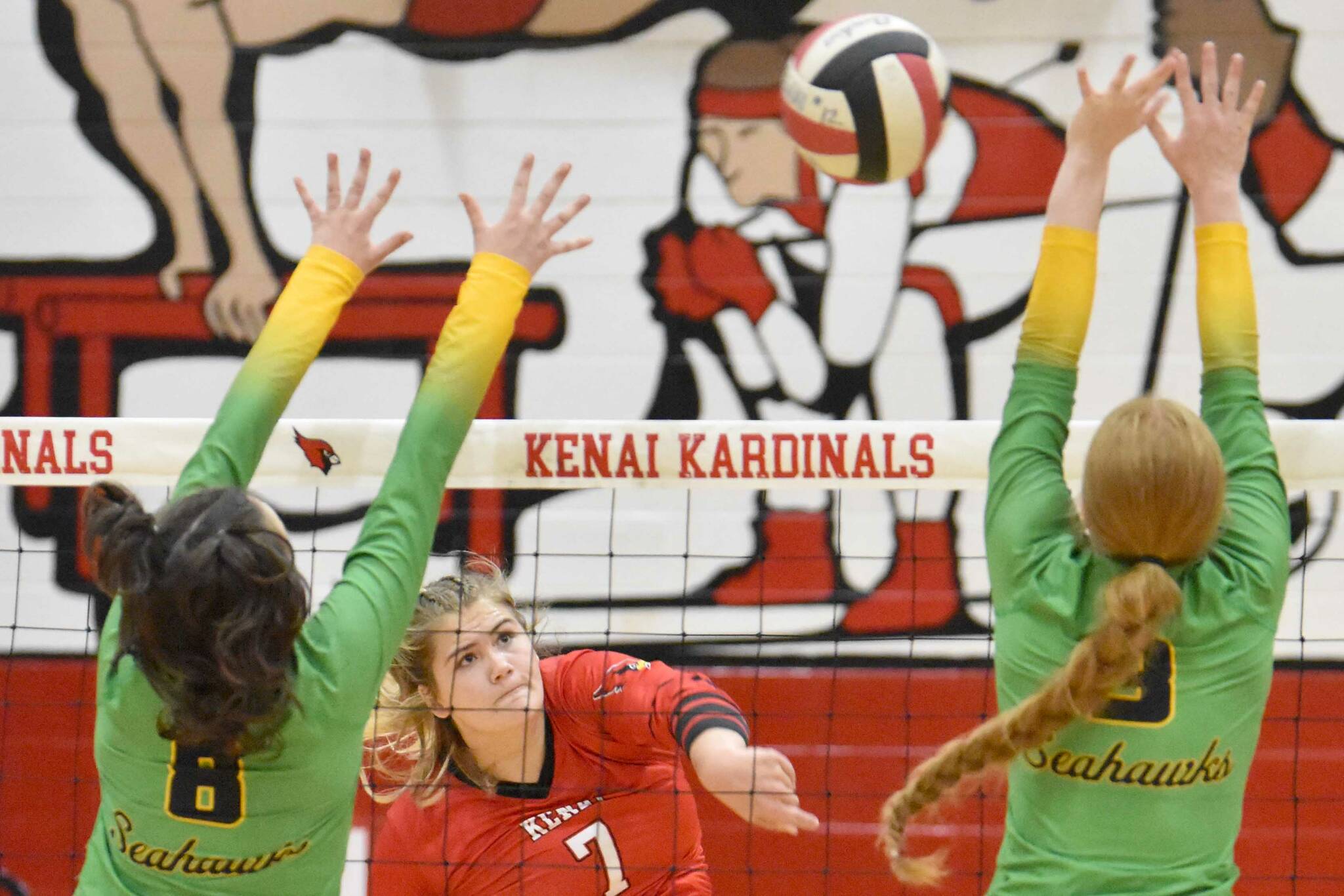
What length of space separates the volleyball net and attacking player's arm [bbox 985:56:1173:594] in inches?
102

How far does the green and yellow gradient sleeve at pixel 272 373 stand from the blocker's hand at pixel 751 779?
0.87m

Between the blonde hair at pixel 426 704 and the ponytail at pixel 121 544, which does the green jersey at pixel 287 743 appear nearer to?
the ponytail at pixel 121 544

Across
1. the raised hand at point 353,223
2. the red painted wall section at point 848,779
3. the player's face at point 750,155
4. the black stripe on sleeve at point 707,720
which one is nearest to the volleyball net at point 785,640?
the red painted wall section at point 848,779

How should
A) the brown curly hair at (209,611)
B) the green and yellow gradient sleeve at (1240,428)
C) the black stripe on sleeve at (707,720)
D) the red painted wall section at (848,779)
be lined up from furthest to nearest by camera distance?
the red painted wall section at (848,779), the black stripe on sleeve at (707,720), the green and yellow gradient sleeve at (1240,428), the brown curly hair at (209,611)

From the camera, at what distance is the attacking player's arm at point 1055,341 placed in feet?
6.07

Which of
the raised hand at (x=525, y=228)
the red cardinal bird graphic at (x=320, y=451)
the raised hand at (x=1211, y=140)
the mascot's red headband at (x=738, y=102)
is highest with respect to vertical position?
the mascot's red headband at (x=738, y=102)

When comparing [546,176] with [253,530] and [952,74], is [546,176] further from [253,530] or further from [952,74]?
[253,530]

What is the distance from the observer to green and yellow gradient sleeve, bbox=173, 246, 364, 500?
2.01 metres

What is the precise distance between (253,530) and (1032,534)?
107 centimetres

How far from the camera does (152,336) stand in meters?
5.11

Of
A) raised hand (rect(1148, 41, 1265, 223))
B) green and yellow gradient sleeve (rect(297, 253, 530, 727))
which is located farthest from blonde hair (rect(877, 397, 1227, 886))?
green and yellow gradient sleeve (rect(297, 253, 530, 727))

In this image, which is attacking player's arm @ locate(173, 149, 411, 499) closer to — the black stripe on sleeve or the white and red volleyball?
the black stripe on sleeve

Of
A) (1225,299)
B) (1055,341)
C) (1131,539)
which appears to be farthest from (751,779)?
(1225,299)

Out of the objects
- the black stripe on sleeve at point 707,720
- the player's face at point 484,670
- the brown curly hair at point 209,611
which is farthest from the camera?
the player's face at point 484,670
